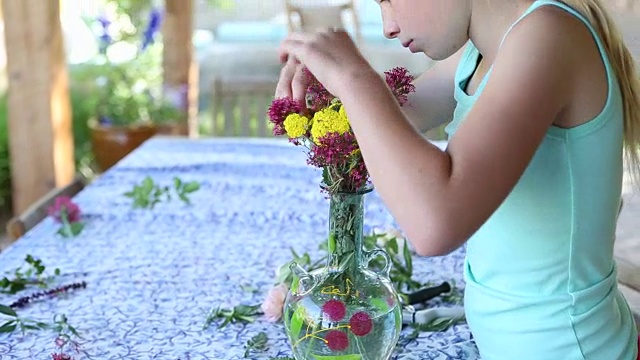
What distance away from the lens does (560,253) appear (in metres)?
0.80

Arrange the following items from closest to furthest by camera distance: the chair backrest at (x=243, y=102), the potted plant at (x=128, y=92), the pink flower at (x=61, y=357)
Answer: the pink flower at (x=61, y=357), the chair backrest at (x=243, y=102), the potted plant at (x=128, y=92)

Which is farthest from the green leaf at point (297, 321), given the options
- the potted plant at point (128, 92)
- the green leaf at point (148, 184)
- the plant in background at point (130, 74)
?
the plant in background at point (130, 74)

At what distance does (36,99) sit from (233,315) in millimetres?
2375

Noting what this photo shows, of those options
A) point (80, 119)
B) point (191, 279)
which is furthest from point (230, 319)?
point (80, 119)

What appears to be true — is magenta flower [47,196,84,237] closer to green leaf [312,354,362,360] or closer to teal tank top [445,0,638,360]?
green leaf [312,354,362,360]

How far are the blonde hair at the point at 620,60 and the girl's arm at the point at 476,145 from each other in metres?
0.09

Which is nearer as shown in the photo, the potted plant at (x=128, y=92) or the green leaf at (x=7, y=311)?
the green leaf at (x=7, y=311)

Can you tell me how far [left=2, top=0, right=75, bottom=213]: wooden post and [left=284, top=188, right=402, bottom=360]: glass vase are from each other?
8.54 ft

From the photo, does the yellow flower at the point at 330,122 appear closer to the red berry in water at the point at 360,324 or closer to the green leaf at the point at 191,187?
the red berry in water at the point at 360,324

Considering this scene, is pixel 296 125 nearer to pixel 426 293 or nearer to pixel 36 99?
pixel 426 293

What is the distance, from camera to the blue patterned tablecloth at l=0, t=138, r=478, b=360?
1178 mm

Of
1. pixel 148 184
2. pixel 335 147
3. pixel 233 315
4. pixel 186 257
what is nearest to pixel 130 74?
pixel 148 184

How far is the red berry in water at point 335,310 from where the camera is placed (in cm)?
96

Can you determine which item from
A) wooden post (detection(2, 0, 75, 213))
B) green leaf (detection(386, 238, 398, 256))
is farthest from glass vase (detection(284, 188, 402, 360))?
wooden post (detection(2, 0, 75, 213))
